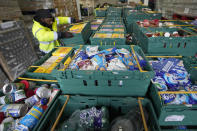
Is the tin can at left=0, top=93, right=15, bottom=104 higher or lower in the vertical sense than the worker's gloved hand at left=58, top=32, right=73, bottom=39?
lower

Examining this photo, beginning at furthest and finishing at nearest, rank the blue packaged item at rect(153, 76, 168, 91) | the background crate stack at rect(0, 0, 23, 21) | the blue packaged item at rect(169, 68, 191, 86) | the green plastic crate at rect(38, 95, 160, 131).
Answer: the background crate stack at rect(0, 0, 23, 21)
the blue packaged item at rect(169, 68, 191, 86)
the blue packaged item at rect(153, 76, 168, 91)
the green plastic crate at rect(38, 95, 160, 131)

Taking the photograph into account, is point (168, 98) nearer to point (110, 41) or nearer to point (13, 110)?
point (110, 41)

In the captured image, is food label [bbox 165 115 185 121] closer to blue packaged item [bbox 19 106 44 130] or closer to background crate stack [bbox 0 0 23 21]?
blue packaged item [bbox 19 106 44 130]

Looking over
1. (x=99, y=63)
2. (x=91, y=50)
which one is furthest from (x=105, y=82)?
(x=91, y=50)

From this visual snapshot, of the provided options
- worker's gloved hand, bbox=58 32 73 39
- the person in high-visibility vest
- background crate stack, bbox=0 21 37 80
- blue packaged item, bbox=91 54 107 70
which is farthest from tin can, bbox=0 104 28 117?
background crate stack, bbox=0 21 37 80

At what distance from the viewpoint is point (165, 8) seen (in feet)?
27.5

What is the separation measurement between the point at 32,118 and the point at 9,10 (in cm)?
362

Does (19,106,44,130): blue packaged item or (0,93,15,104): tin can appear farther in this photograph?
(0,93,15,104): tin can

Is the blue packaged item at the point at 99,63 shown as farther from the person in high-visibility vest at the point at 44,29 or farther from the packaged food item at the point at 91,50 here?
the person in high-visibility vest at the point at 44,29

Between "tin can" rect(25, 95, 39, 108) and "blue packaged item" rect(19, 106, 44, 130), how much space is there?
0.22m

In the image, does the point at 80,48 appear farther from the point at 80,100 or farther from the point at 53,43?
the point at 53,43

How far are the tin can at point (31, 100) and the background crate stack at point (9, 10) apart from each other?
2.95 m

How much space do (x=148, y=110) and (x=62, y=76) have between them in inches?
48.4

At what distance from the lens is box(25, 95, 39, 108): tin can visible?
151 centimetres
